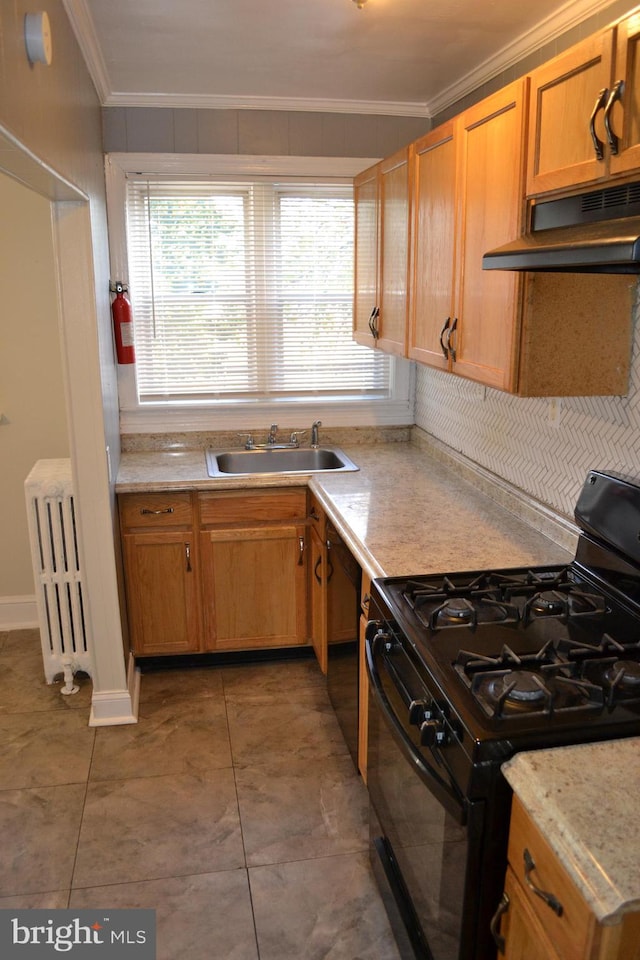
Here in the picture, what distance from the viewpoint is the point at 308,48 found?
264cm

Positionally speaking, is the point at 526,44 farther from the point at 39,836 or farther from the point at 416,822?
the point at 39,836

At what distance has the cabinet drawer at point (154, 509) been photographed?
3.14 metres

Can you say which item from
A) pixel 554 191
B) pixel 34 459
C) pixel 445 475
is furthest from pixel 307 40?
pixel 34 459

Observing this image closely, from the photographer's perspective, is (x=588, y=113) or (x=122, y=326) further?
(x=122, y=326)

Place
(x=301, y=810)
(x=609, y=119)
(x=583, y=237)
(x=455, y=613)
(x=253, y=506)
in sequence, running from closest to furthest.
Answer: (x=583, y=237), (x=609, y=119), (x=455, y=613), (x=301, y=810), (x=253, y=506)

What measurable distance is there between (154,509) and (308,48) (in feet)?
6.00

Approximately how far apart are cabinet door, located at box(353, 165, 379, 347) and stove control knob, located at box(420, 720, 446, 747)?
2075 millimetres

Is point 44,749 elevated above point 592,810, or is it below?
below

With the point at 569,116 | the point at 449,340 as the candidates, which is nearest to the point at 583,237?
the point at 569,116

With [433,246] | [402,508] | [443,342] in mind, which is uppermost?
[433,246]

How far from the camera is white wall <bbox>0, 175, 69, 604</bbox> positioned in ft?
11.3

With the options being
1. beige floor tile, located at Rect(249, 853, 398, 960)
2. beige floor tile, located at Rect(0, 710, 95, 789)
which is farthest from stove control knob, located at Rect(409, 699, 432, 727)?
beige floor tile, located at Rect(0, 710, 95, 789)

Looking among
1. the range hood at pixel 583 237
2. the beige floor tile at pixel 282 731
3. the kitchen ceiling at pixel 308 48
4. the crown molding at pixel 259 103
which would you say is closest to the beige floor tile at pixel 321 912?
the beige floor tile at pixel 282 731

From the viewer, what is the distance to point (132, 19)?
2363 millimetres
